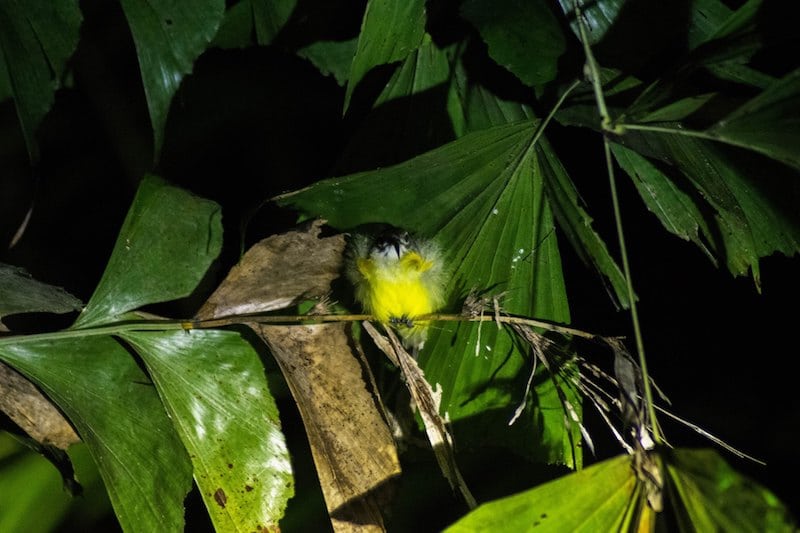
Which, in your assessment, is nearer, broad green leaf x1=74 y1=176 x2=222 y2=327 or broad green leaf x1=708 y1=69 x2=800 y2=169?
broad green leaf x1=708 y1=69 x2=800 y2=169

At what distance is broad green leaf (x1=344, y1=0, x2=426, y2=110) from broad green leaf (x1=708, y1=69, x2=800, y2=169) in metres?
0.37

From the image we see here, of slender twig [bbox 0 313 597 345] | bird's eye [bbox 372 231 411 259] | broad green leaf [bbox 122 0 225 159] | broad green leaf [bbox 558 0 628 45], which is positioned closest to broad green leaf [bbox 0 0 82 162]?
broad green leaf [bbox 122 0 225 159]

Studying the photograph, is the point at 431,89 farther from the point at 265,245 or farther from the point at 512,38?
the point at 265,245

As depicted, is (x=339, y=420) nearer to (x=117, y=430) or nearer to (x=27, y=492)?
(x=117, y=430)

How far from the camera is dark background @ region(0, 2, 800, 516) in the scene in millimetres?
1131

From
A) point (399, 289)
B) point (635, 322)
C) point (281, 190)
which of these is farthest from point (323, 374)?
point (635, 322)

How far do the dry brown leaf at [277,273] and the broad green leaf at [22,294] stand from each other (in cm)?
18

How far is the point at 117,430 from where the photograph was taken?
0.91m

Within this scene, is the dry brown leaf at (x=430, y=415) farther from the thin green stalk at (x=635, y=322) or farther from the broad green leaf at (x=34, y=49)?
the broad green leaf at (x=34, y=49)

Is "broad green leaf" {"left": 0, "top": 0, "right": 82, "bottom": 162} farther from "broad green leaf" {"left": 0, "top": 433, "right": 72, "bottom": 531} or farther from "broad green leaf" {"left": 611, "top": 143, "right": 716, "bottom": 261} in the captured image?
"broad green leaf" {"left": 611, "top": 143, "right": 716, "bottom": 261}

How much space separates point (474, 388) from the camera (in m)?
0.98

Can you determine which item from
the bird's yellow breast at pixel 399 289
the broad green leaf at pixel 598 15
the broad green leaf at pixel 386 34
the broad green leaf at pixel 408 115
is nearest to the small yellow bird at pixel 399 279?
the bird's yellow breast at pixel 399 289

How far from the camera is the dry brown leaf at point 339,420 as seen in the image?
0.92m

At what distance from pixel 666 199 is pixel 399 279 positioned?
36 cm
